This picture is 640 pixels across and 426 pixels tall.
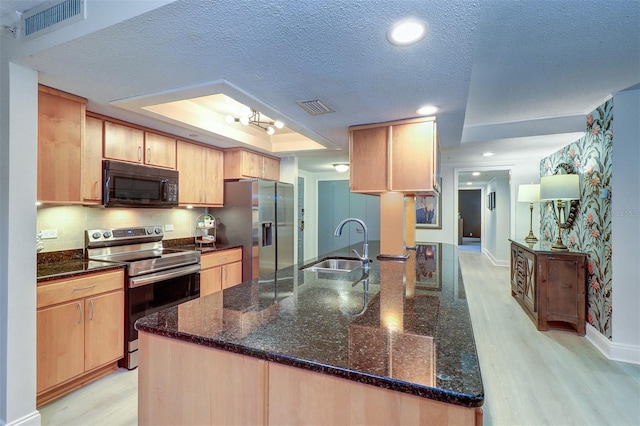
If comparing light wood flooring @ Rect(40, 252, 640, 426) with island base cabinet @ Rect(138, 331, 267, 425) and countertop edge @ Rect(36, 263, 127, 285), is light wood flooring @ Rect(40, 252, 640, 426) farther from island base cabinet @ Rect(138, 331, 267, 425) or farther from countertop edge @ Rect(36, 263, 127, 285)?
island base cabinet @ Rect(138, 331, 267, 425)

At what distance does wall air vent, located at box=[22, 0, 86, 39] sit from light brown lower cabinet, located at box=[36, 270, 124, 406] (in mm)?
1447

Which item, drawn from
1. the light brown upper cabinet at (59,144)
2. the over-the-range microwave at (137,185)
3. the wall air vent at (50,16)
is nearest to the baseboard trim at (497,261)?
the over-the-range microwave at (137,185)

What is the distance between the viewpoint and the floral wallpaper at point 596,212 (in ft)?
9.34

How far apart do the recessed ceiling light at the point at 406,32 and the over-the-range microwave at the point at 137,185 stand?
2469mm

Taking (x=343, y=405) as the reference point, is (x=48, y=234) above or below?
above

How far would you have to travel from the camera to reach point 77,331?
219cm

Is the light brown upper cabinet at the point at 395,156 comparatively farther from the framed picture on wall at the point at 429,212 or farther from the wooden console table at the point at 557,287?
the framed picture on wall at the point at 429,212

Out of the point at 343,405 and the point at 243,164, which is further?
the point at 243,164

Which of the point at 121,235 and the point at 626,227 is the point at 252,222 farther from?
the point at 626,227

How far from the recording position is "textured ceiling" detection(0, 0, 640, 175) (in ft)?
4.12

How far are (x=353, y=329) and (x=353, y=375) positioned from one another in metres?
0.28

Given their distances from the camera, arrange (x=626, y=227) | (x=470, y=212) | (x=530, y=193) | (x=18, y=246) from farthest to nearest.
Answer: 1. (x=470, y=212)
2. (x=530, y=193)
3. (x=626, y=227)
4. (x=18, y=246)

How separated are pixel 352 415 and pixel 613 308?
3.05 metres

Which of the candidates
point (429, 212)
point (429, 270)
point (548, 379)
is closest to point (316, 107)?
point (429, 270)
